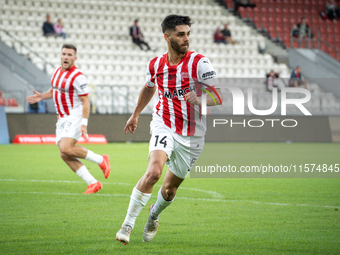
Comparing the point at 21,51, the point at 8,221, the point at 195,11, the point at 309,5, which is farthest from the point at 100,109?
the point at 309,5

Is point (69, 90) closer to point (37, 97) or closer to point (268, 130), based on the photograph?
point (37, 97)

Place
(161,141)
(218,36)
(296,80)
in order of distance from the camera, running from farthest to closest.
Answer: (218,36)
(296,80)
(161,141)

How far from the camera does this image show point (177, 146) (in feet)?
16.2

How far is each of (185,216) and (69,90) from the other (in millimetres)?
3274

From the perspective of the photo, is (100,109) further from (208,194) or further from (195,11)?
(208,194)

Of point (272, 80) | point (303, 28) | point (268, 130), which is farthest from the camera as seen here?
point (303, 28)

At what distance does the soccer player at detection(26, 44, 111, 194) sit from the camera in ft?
26.4

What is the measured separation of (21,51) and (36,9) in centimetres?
337

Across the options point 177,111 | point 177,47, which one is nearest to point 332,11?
point 177,47

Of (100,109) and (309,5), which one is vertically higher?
(309,5)

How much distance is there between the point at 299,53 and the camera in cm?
2717

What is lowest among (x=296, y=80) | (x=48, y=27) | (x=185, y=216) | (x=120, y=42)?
(x=296, y=80)

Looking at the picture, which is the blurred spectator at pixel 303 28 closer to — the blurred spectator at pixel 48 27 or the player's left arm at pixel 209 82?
the blurred spectator at pixel 48 27

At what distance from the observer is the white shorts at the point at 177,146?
16.0ft
